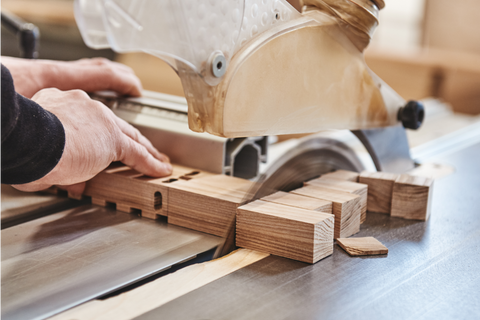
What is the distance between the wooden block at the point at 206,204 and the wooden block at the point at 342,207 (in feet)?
0.49

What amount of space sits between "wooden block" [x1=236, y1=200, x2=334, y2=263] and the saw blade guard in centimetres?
29

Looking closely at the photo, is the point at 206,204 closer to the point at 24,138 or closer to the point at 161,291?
the point at 161,291

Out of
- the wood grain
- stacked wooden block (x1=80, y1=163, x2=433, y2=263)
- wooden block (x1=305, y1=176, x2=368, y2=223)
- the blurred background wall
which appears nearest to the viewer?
the wood grain

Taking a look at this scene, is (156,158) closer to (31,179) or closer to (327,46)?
(31,179)

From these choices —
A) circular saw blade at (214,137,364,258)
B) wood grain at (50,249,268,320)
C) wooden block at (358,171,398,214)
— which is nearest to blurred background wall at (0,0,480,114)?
circular saw blade at (214,137,364,258)

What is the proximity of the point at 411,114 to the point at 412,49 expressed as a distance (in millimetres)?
3425

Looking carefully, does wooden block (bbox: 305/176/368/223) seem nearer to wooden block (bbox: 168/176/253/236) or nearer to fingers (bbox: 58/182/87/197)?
wooden block (bbox: 168/176/253/236)

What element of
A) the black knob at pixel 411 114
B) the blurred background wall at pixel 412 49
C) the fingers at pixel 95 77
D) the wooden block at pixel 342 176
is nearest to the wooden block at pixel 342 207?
the wooden block at pixel 342 176

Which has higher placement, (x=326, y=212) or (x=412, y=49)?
(x=412, y=49)

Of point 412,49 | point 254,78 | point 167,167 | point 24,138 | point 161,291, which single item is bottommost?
point 161,291

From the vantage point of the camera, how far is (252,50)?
925mm

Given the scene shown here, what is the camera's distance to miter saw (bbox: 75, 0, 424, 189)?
0.85 metres

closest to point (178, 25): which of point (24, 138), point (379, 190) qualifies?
point (24, 138)

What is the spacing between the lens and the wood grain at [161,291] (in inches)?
28.5
